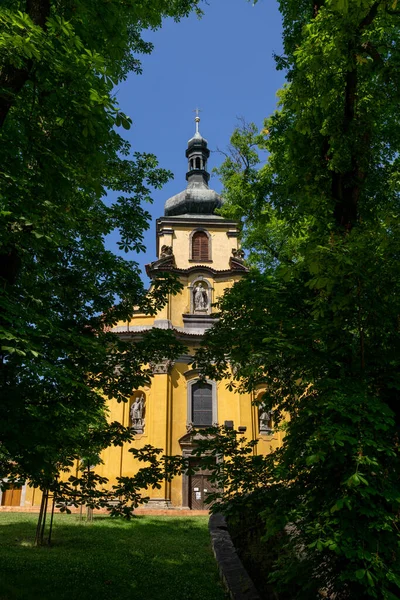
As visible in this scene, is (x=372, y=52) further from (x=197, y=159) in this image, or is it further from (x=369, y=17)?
(x=197, y=159)

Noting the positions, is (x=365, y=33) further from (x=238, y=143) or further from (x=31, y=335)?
(x=238, y=143)

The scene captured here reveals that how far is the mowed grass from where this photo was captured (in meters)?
7.18

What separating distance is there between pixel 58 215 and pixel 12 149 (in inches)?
38.3

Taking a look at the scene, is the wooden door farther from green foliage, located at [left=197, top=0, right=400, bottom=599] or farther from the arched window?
green foliage, located at [left=197, top=0, right=400, bottom=599]

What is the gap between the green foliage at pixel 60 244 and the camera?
4832mm

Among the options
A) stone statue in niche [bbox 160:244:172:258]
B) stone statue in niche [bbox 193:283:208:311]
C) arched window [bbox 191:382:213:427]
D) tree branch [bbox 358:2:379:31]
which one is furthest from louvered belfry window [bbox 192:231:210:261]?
tree branch [bbox 358:2:379:31]

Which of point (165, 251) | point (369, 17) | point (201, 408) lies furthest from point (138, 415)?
point (369, 17)

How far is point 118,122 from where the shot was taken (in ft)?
16.9

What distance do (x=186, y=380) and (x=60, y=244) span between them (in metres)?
19.9

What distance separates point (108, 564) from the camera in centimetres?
916

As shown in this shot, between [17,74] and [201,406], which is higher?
[17,74]

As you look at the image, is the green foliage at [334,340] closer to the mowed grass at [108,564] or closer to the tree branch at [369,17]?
the tree branch at [369,17]

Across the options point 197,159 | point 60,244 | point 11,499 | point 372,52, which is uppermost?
point 197,159

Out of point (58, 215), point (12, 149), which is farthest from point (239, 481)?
point (12, 149)
